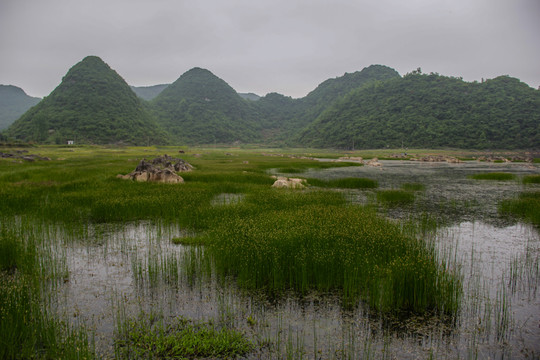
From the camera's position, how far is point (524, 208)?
1872 cm

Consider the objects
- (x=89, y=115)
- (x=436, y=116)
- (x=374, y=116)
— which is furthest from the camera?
(x=374, y=116)

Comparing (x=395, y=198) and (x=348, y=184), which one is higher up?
(x=348, y=184)

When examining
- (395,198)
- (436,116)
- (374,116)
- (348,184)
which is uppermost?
(374,116)

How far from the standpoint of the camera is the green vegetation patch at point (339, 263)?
764cm

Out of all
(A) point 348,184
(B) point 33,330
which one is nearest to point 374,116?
(A) point 348,184

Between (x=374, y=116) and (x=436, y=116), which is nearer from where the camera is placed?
(x=436, y=116)

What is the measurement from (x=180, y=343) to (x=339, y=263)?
16.1 ft

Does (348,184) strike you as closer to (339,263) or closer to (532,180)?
(532,180)

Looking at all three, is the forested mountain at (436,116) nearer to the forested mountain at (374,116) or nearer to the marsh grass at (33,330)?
the forested mountain at (374,116)

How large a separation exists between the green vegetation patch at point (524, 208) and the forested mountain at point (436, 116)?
99883 millimetres

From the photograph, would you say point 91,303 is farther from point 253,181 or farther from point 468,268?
point 253,181

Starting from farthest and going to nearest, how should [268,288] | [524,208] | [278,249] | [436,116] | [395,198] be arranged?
[436,116]
[395,198]
[524,208]
[278,249]
[268,288]

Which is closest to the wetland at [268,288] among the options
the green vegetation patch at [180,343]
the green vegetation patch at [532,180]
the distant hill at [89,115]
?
the green vegetation patch at [180,343]

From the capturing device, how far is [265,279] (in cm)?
885
